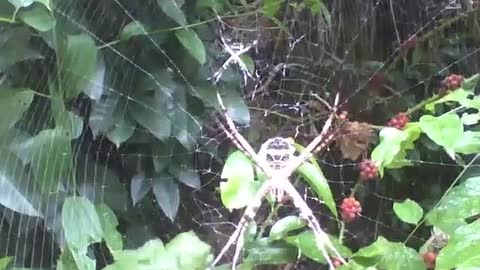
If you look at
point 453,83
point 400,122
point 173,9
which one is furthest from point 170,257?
point 453,83

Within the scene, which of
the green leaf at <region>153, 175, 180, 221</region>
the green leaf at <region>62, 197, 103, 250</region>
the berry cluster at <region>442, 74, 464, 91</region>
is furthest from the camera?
the berry cluster at <region>442, 74, 464, 91</region>

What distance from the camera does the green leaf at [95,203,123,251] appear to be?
688 millimetres

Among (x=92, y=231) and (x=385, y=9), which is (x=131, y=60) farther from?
(x=385, y=9)

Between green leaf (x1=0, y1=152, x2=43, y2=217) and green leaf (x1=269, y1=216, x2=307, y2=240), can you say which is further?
green leaf (x1=269, y1=216, x2=307, y2=240)

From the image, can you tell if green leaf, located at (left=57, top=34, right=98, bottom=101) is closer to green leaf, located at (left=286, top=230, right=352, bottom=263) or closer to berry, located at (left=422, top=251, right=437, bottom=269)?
green leaf, located at (left=286, top=230, right=352, bottom=263)

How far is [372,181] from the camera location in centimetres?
97

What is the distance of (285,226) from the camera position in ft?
2.41

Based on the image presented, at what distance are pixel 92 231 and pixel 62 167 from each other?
7cm

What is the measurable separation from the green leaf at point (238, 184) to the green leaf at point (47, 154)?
0.16 metres

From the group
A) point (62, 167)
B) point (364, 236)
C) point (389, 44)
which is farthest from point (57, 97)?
point (389, 44)

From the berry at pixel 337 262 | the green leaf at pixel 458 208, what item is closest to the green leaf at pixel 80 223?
the berry at pixel 337 262

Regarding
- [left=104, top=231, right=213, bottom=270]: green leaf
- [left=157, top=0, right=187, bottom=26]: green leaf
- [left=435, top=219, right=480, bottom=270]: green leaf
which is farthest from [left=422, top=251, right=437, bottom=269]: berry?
[left=157, top=0, right=187, bottom=26]: green leaf

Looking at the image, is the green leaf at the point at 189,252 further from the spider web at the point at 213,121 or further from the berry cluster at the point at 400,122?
the berry cluster at the point at 400,122

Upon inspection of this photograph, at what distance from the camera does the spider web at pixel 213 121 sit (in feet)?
2.28
